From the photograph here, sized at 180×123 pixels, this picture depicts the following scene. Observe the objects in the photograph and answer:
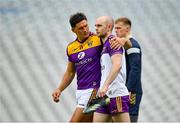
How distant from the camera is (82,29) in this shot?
11.7ft

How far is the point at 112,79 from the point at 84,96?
1.99 feet

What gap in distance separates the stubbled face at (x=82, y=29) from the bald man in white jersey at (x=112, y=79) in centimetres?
26

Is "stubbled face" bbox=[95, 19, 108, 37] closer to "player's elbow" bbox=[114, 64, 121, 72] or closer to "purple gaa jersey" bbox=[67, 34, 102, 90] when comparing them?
"purple gaa jersey" bbox=[67, 34, 102, 90]

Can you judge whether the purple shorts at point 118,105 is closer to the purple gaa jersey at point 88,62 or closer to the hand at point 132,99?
the hand at point 132,99

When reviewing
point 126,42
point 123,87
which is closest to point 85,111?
point 123,87

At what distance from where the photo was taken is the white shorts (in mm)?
3510

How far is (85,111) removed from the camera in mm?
3318

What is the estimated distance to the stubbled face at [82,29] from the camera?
3545 millimetres

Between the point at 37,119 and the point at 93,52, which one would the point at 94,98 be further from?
the point at 37,119

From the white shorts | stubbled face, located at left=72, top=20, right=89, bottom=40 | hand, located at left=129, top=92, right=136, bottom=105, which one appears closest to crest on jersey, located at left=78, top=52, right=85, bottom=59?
stubbled face, located at left=72, top=20, right=89, bottom=40

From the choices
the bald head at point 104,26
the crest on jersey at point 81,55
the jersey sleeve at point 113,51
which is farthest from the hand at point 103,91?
the crest on jersey at point 81,55

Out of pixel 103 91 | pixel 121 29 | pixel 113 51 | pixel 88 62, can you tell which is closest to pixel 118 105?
pixel 103 91

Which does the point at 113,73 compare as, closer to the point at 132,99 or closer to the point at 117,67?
the point at 117,67

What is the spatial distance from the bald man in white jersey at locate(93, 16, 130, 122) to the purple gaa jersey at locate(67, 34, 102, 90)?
→ 0.66 feet
